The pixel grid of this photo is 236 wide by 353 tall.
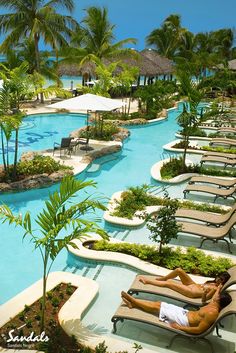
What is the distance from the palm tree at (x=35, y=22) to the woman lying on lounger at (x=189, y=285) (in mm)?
20901

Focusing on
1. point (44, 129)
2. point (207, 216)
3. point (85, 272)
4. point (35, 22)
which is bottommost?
point (85, 272)

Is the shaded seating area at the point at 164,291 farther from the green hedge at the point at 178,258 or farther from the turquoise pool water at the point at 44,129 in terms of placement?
the turquoise pool water at the point at 44,129

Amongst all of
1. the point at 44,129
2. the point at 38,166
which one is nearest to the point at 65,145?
the point at 38,166

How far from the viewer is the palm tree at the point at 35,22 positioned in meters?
24.0

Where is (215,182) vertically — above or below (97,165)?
above

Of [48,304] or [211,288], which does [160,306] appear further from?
[48,304]

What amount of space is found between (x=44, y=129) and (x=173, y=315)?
15775 millimetres

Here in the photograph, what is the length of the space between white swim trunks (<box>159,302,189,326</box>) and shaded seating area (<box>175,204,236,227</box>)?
3373 millimetres

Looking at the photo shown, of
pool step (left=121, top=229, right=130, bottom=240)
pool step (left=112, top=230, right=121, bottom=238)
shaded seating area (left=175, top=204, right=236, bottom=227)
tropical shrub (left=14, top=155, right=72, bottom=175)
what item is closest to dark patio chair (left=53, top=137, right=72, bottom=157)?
tropical shrub (left=14, top=155, right=72, bottom=175)

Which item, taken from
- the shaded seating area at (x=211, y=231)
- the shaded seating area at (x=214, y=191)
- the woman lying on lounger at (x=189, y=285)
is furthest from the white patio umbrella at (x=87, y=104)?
the woman lying on lounger at (x=189, y=285)

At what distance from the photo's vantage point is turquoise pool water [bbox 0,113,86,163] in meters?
16.6

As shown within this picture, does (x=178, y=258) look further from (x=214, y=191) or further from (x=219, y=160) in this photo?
(x=219, y=160)

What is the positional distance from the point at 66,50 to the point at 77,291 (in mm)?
23446

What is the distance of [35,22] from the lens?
76.7ft
